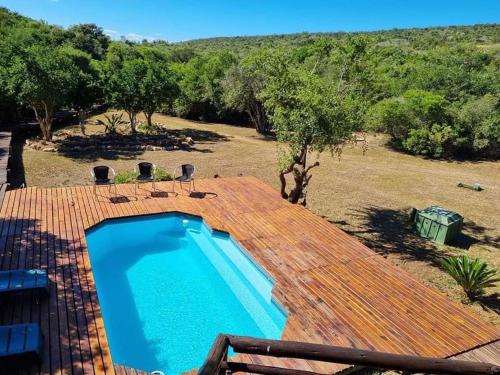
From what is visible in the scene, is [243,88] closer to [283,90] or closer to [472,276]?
[283,90]

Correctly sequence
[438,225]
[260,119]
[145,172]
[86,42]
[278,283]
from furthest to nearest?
[86,42], [260,119], [145,172], [438,225], [278,283]

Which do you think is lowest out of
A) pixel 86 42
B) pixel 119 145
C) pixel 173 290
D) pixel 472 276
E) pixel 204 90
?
pixel 173 290

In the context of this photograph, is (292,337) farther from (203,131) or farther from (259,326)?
(203,131)

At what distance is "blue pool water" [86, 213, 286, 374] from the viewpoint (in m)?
7.25

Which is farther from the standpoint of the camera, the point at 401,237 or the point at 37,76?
the point at 37,76

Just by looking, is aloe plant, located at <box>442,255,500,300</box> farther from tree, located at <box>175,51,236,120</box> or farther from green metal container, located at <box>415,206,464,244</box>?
tree, located at <box>175,51,236,120</box>

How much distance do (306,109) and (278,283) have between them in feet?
16.8

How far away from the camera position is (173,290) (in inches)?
359

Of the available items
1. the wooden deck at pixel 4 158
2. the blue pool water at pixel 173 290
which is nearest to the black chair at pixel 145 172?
the blue pool water at pixel 173 290

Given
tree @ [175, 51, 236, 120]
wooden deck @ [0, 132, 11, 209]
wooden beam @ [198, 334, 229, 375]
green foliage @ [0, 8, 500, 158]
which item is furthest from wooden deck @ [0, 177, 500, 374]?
tree @ [175, 51, 236, 120]

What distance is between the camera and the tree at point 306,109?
10672 mm

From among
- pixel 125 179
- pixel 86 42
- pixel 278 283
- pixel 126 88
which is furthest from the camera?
pixel 86 42

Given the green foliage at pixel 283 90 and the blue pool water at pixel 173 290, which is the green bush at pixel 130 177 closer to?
the blue pool water at pixel 173 290

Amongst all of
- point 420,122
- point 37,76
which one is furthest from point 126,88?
point 420,122
